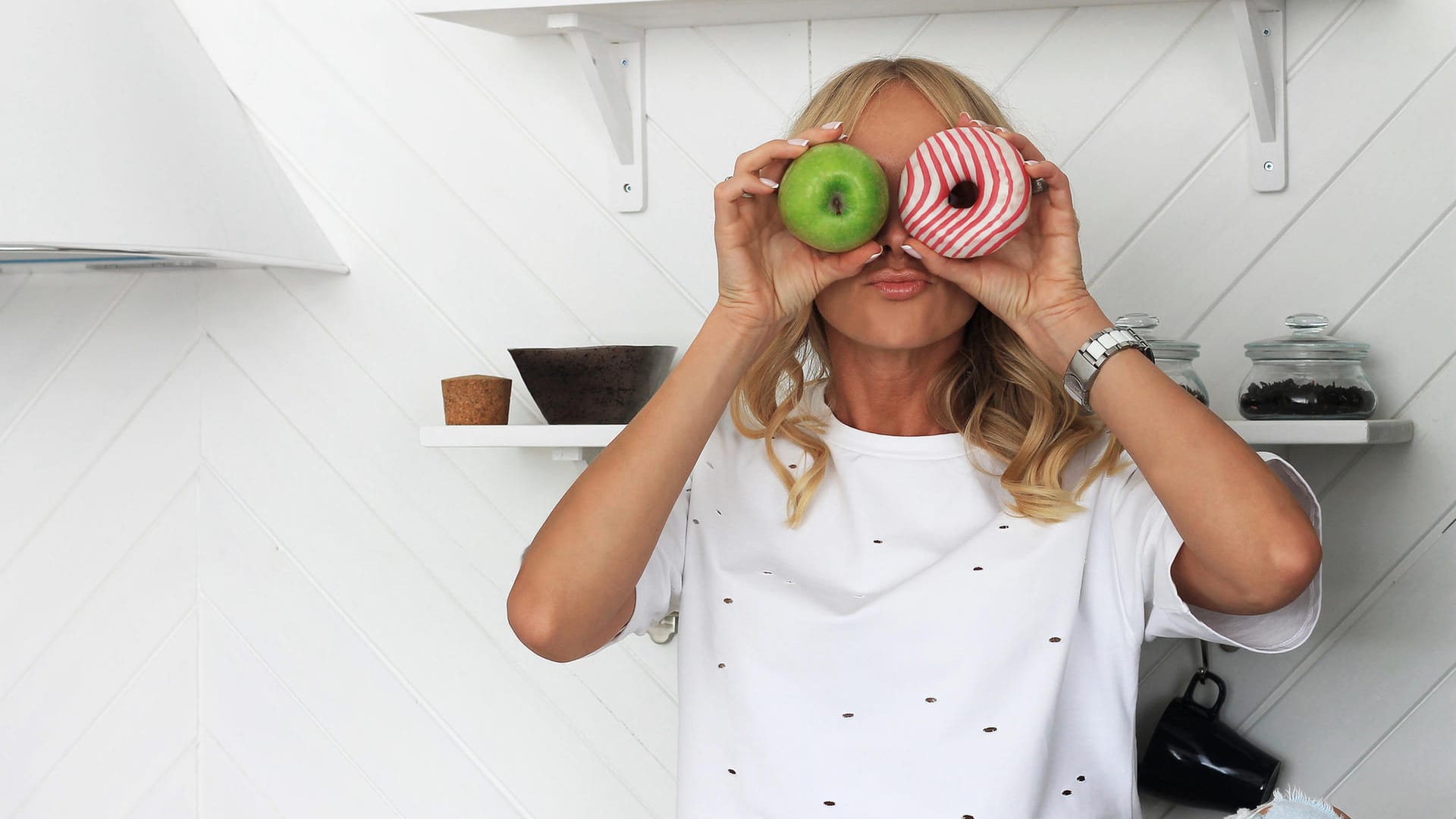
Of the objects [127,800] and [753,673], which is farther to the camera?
[127,800]

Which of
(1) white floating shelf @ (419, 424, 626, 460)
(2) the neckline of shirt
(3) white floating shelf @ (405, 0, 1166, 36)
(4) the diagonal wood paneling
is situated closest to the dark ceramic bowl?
(1) white floating shelf @ (419, 424, 626, 460)

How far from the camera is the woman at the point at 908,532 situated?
0.93 meters

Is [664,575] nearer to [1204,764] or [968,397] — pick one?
[968,397]

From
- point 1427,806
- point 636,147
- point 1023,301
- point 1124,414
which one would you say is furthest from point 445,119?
point 1427,806

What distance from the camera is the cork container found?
4.29ft

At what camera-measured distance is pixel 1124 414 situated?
2.91ft

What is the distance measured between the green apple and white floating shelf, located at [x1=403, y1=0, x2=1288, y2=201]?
427 mm

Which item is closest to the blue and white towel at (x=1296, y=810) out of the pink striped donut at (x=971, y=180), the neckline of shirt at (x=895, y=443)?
the neckline of shirt at (x=895, y=443)

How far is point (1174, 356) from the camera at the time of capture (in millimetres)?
1158

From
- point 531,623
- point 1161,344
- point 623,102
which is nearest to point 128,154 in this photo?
point 623,102

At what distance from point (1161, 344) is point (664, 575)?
0.54 meters

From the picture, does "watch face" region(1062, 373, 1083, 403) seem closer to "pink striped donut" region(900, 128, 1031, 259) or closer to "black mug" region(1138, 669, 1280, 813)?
"pink striped donut" region(900, 128, 1031, 259)

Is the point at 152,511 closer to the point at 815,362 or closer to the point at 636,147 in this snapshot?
the point at 636,147

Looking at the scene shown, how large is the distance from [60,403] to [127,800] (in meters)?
0.56
